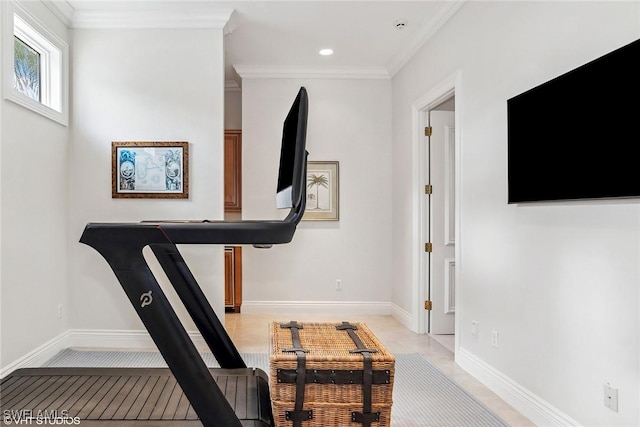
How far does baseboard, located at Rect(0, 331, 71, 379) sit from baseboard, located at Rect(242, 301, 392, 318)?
1940mm

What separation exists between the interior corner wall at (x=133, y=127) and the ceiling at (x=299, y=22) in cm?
14

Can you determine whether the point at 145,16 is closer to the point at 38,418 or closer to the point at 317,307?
the point at 38,418

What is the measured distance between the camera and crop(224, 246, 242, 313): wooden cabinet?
5.28 m

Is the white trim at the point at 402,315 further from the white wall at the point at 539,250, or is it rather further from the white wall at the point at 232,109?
the white wall at the point at 232,109

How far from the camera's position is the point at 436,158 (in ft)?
14.4

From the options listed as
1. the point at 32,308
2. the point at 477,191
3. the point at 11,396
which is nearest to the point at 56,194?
the point at 32,308

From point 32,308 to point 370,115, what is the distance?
3.82 meters

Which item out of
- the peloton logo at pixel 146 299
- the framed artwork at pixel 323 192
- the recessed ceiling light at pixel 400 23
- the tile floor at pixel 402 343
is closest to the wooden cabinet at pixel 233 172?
the framed artwork at pixel 323 192

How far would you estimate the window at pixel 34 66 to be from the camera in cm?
298

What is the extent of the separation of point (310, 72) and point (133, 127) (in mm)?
2197

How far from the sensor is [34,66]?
3.49 m

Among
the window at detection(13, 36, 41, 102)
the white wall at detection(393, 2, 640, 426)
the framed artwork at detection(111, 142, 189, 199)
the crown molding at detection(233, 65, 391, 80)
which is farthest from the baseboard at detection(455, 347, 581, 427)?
the window at detection(13, 36, 41, 102)

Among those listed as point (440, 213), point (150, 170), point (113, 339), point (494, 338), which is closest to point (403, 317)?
point (440, 213)

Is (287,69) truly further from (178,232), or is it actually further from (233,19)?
(178,232)
